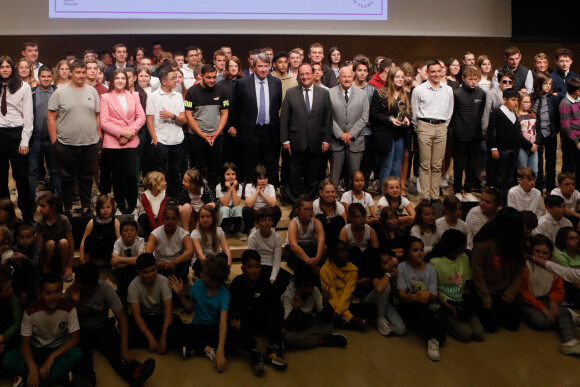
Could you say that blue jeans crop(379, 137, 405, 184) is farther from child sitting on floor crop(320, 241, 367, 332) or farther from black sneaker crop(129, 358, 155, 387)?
black sneaker crop(129, 358, 155, 387)

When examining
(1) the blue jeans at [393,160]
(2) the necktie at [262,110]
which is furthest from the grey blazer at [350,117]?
(2) the necktie at [262,110]

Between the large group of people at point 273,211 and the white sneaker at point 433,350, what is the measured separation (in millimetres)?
17

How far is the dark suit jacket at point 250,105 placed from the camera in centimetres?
514

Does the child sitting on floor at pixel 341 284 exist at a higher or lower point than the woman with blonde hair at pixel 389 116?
lower

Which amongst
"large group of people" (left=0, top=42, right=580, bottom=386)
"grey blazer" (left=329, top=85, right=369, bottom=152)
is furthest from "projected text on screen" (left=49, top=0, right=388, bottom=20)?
"grey blazer" (left=329, top=85, right=369, bottom=152)

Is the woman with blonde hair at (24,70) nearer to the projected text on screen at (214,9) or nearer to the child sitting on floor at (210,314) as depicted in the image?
the projected text on screen at (214,9)

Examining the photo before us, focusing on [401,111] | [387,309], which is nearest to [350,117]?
[401,111]

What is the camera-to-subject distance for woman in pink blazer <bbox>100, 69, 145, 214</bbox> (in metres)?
4.68

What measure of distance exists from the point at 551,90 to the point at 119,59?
4.20m

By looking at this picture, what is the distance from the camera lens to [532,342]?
355 centimetres

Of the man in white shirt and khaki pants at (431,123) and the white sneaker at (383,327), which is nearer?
the white sneaker at (383,327)

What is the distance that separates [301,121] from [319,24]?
210 cm

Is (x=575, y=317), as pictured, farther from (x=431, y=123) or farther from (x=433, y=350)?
(x=431, y=123)

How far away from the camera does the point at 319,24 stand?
6.71 meters
